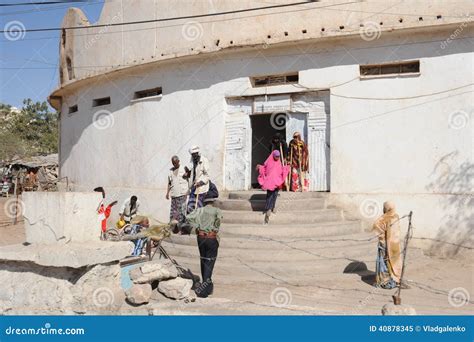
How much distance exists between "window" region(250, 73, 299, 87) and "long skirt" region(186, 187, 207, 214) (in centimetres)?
322

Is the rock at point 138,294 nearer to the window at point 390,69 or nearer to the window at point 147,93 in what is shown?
the window at point 390,69

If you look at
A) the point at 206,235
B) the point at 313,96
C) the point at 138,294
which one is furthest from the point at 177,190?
the point at 138,294

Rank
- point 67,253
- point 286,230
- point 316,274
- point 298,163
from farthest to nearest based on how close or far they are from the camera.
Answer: point 298,163
point 286,230
point 316,274
point 67,253

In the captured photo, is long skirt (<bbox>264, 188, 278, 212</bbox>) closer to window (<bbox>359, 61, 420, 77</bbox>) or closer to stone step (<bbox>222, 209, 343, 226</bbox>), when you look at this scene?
stone step (<bbox>222, 209, 343, 226</bbox>)

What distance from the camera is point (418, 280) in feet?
24.8

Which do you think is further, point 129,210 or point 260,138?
point 260,138

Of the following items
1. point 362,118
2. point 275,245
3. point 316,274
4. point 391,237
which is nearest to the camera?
point 391,237

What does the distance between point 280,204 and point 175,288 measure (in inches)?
149

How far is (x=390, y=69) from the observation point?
9695 millimetres

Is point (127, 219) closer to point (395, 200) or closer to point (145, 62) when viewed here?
point (145, 62)

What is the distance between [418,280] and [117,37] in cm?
957

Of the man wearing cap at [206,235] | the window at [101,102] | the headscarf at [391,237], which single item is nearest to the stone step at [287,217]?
the headscarf at [391,237]

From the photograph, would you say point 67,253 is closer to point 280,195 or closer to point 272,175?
point 272,175

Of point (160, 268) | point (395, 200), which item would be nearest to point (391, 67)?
point (395, 200)
